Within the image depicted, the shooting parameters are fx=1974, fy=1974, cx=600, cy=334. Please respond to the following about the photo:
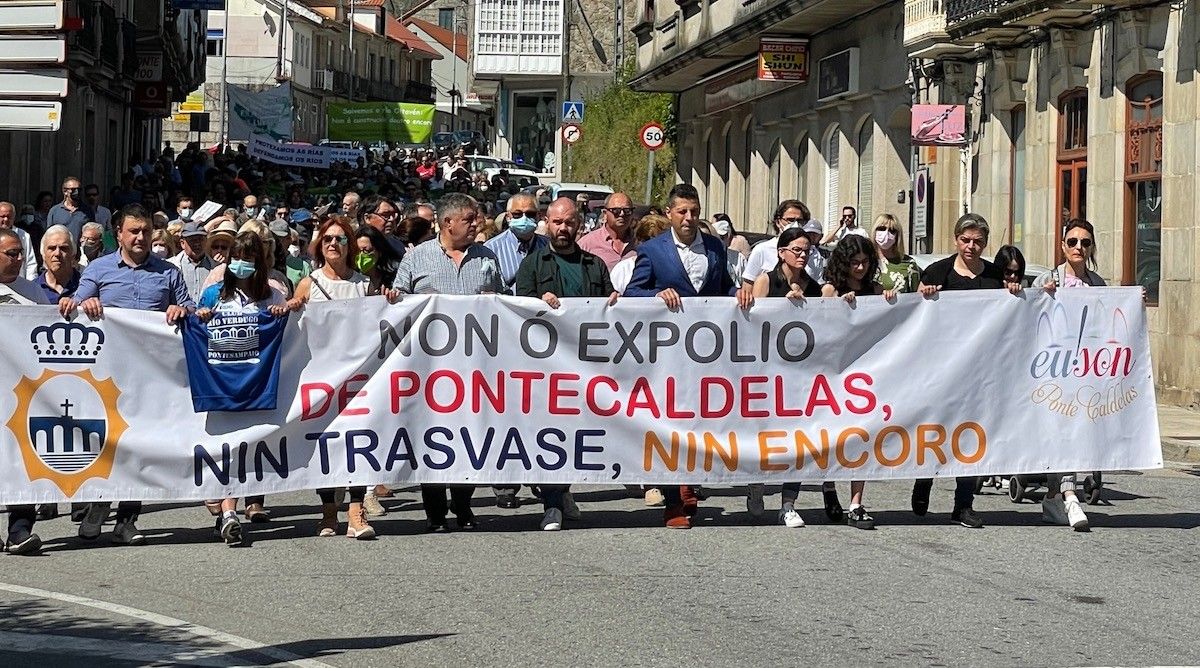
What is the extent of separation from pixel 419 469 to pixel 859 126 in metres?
23.7

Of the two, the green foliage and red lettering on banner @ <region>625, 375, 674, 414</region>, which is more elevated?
the green foliage

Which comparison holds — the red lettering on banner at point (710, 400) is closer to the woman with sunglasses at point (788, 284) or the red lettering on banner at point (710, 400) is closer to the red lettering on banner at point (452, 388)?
the woman with sunglasses at point (788, 284)

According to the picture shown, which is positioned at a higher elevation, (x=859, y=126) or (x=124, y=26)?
(x=124, y=26)

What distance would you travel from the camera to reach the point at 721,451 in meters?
11.2

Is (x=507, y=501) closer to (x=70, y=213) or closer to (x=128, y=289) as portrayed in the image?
(x=128, y=289)

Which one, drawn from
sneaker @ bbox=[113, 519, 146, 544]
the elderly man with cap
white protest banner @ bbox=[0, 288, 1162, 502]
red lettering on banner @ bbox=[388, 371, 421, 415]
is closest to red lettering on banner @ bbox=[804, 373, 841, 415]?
white protest banner @ bbox=[0, 288, 1162, 502]

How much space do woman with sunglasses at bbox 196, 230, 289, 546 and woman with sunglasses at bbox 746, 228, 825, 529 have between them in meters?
2.81

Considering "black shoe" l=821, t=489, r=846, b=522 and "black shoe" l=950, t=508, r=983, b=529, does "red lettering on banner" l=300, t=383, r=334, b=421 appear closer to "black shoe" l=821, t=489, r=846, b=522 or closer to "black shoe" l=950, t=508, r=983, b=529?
"black shoe" l=821, t=489, r=846, b=522

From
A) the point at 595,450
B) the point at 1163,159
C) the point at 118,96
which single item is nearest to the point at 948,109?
the point at 1163,159

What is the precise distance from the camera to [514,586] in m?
9.09

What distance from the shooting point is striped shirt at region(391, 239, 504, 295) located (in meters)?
11.3

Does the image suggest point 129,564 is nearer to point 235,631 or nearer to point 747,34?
point 235,631

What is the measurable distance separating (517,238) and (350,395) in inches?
100

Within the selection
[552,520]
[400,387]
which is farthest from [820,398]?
[400,387]
